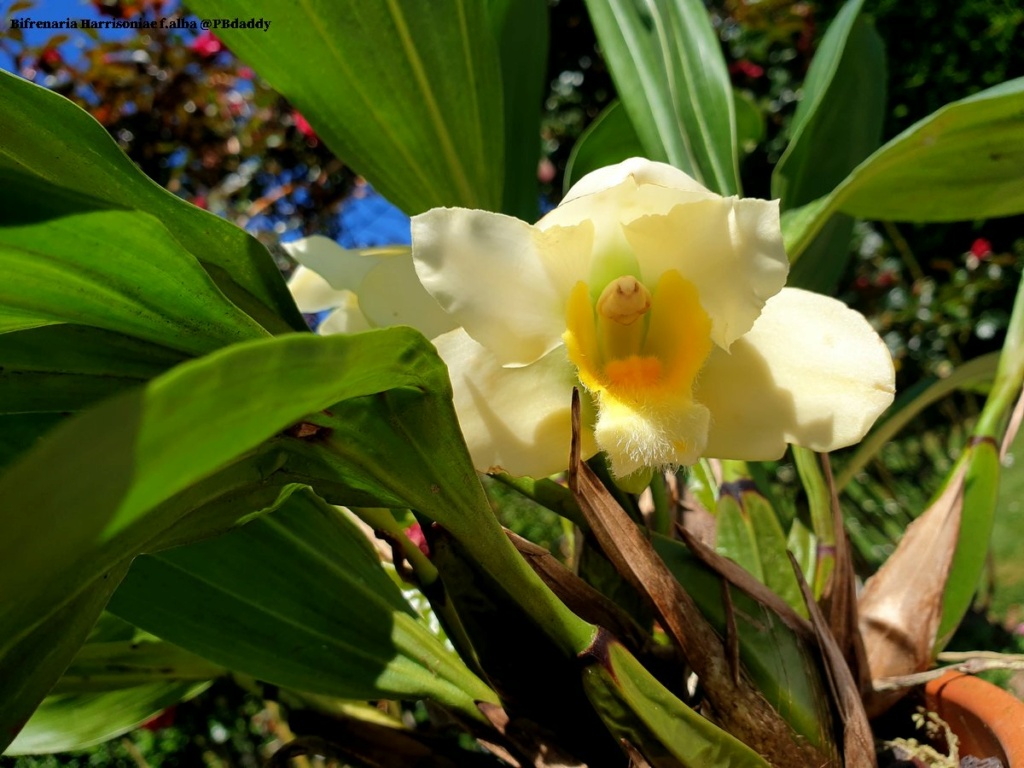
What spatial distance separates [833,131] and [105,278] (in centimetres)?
71

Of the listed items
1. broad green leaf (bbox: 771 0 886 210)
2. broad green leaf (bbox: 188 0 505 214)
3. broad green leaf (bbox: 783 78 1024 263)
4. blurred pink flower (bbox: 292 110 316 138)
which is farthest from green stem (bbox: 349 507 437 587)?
blurred pink flower (bbox: 292 110 316 138)

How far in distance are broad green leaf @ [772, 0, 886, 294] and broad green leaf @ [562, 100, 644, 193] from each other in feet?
0.59

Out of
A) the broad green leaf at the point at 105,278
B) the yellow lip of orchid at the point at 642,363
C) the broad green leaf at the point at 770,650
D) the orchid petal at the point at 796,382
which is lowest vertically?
the broad green leaf at the point at 770,650

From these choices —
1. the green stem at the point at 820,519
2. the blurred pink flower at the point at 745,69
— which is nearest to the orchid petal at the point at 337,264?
the green stem at the point at 820,519

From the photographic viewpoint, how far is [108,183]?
1.21ft

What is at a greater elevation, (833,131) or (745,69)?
(833,131)

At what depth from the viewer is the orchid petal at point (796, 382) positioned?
1.35 feet

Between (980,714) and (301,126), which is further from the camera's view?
(301,126)

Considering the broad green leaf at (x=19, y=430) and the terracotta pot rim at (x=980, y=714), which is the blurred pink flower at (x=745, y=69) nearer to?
the terracotta pot rim at (x=980, y=714)

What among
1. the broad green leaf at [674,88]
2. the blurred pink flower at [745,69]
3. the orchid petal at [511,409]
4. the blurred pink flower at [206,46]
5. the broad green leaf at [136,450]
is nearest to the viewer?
the broad green leaf at [136,450]

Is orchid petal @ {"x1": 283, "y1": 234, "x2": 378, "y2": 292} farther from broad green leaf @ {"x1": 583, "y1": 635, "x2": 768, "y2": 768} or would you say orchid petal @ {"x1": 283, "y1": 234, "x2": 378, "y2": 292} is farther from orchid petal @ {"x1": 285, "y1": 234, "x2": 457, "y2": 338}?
broad green leaf @ {"x1": 583, "y1": 635, "x2": 768, "y2": 768}

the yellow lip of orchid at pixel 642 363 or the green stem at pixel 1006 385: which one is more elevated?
the yellow lip of orchid at pixel 642 363

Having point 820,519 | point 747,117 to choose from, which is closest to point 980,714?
point 820,519

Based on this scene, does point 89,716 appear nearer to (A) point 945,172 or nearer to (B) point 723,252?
(B) point 723,252
